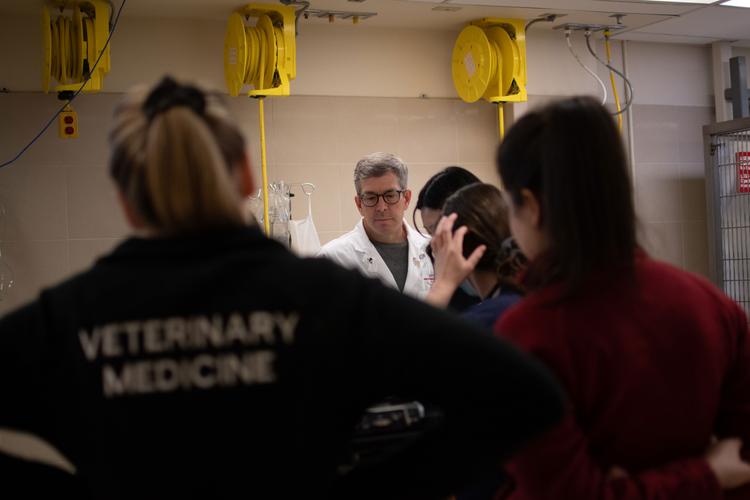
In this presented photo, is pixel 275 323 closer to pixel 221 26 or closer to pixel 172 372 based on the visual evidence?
pixel 172 372

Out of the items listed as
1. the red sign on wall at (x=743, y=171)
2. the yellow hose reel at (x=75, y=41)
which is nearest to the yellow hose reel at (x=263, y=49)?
the yellow hose reel at (x=75, y=41)

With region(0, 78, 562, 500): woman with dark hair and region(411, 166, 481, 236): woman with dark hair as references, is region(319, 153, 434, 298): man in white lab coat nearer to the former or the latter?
region(411, 166, 481, 236): woman with dark hair

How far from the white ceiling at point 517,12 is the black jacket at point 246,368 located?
292cm

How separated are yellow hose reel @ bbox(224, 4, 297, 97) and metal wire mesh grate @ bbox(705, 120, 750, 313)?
2.34m

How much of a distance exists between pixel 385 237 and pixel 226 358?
2.43 metres

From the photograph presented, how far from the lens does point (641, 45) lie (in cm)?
478

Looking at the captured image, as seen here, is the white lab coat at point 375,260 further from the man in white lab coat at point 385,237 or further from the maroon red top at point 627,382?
the maroon red top at point 627,382

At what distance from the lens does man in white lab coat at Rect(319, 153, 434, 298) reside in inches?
127

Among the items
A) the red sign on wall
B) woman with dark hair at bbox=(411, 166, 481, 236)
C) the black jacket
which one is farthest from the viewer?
the red sign on wall

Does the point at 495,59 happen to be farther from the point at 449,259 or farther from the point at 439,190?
the point at 449,259

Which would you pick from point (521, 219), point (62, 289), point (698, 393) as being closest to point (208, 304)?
point (62, 289)

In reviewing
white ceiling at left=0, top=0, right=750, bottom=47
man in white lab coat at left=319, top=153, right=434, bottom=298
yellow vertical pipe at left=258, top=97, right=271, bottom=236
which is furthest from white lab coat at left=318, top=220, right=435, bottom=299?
white ceiling at left=0, top=0, right=750, bottom=47

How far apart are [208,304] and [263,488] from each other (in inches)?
8.5

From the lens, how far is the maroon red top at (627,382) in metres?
1.12
